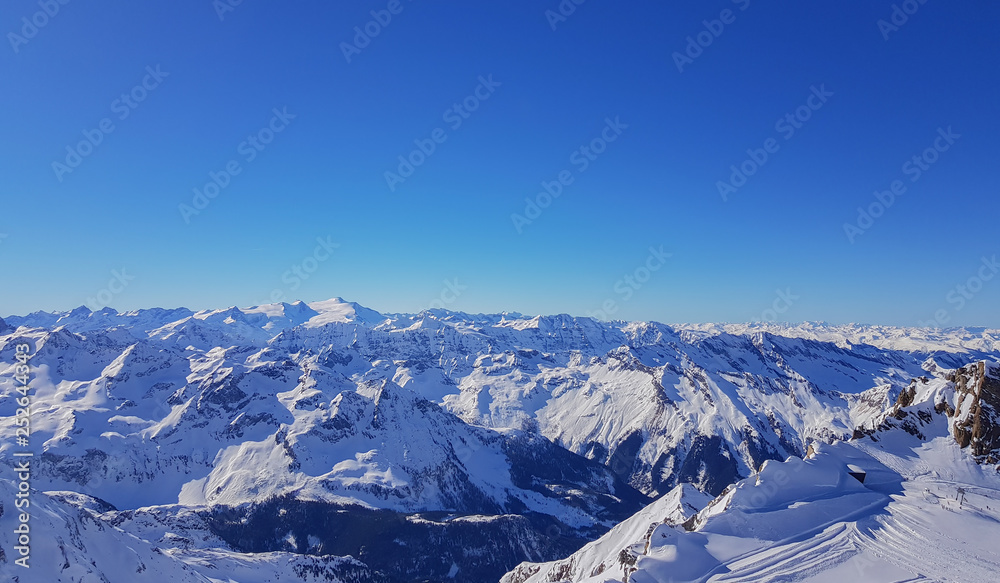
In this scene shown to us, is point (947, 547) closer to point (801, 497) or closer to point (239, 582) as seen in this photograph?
point (801, 497)

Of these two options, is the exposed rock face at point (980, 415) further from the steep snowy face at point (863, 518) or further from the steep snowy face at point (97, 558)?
the steep snowy face at point (97, 558)

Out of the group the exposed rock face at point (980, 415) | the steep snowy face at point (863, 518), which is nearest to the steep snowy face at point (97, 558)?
the steep snowy face at point (863, 518)

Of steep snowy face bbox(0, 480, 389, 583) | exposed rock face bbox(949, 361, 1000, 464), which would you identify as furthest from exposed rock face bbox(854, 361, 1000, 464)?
steep snowy face bbox(0, 480, 389, 583)

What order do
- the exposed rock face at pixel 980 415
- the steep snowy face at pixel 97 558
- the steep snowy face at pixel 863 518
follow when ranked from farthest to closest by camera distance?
1. the steep snowy face at pixel 97 558
2. the exposed rock face at pixel 980 415
3. the steep snowy face at pixel 863 518

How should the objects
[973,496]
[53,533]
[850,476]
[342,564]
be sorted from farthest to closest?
1. [342,564]
2. [53,533]
3. [850,476]
4. [973,496]

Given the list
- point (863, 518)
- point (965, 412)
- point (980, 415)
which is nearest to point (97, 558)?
point (863, 518)

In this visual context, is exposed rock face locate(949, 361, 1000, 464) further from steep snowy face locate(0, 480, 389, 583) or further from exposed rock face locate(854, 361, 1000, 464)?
steep snowy face locate(0, 480, 389, 583)

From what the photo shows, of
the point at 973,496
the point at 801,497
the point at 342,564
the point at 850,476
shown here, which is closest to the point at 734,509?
the point at 801,497

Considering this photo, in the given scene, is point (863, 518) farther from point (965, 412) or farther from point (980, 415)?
point (965, 412)
